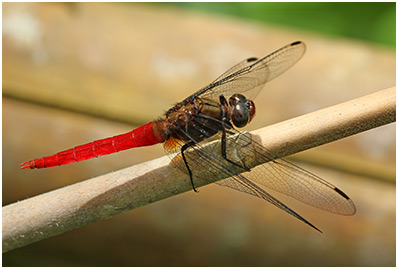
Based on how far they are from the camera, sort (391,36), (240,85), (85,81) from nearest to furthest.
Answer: (240,85) < (85,81) < (391,36)

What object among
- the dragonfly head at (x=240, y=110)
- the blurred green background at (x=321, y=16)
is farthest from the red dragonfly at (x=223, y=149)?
the blurred green background at (x=321, y=16)

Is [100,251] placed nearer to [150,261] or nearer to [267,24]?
[150,261]

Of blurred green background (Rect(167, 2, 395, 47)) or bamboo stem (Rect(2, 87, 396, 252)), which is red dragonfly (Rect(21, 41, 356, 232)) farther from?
blurred green background (Rect(167, 2, 395, 47))

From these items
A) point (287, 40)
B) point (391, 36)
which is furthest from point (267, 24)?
point (391, 36)

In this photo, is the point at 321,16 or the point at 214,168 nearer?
the point at 214,168

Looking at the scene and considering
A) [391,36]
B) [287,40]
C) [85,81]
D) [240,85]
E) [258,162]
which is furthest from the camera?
[391,36]

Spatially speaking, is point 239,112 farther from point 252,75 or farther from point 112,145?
point 112,145

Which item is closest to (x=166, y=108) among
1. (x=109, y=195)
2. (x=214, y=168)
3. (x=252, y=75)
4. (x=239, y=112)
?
(x=252, y=75)

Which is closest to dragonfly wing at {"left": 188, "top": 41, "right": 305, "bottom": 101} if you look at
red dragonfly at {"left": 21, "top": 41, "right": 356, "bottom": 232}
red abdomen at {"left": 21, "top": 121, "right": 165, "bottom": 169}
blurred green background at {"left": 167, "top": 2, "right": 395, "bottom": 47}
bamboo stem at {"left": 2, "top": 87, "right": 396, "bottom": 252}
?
red dragonfly at {"left": 21, "top": 41, "right": 356, "bottom": 232}
